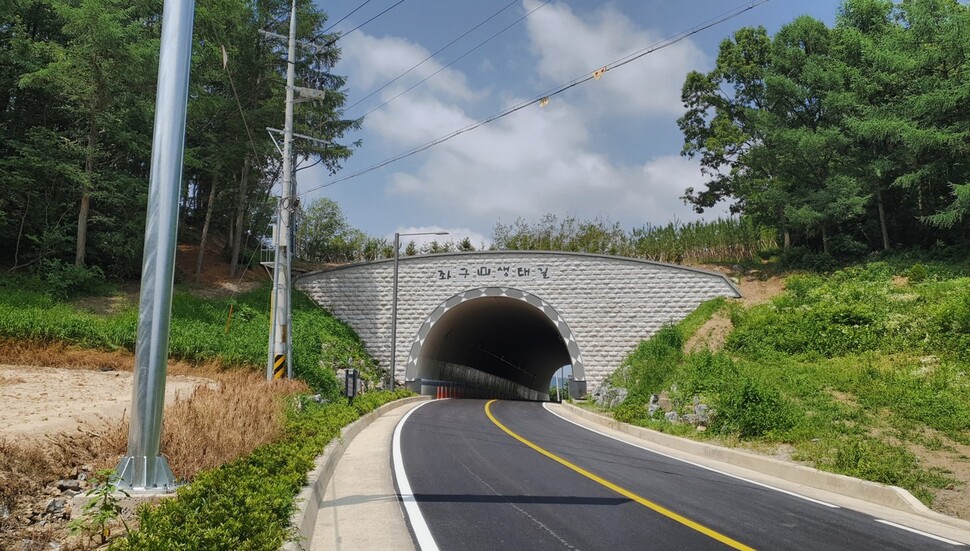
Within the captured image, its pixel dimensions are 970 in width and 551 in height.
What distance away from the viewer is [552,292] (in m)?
25.9

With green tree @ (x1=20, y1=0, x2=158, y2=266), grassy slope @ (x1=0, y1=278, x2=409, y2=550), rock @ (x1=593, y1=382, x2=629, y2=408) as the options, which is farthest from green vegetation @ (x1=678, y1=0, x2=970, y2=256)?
green tree @ (x1=20, y1=0, x2=158, y2=266)

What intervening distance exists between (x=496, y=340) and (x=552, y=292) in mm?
12508

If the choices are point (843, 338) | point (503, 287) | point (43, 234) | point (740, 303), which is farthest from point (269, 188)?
point (843, 338)

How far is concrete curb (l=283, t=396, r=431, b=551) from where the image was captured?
14.9 feet

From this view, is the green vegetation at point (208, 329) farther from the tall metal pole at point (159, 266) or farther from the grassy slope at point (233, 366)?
the tall metal pole at point (159, 266)

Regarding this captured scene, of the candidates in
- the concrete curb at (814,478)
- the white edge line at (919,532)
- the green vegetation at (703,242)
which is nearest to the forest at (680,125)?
the green vegetation at (703,242)

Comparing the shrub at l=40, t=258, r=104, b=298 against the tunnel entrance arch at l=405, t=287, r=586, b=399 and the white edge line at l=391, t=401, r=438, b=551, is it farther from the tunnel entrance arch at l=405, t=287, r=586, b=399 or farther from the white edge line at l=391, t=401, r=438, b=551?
the white edge line at l=391, t=401, r=438, b=551

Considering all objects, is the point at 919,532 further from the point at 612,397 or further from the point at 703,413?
the point at 612,397

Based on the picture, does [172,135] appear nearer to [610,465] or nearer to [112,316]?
[610,465]

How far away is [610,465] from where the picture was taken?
877 cm

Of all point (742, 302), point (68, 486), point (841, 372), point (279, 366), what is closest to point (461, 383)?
point (742, 302)

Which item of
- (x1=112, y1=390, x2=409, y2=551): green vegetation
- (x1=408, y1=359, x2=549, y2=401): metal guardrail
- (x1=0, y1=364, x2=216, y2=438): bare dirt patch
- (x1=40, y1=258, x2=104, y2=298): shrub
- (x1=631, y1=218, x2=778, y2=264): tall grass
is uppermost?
(x1=631, y1=218, x2=778, y2=264): tall grass

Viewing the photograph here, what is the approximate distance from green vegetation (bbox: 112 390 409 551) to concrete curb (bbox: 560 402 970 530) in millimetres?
6834

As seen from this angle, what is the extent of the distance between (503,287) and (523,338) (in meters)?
12.2
